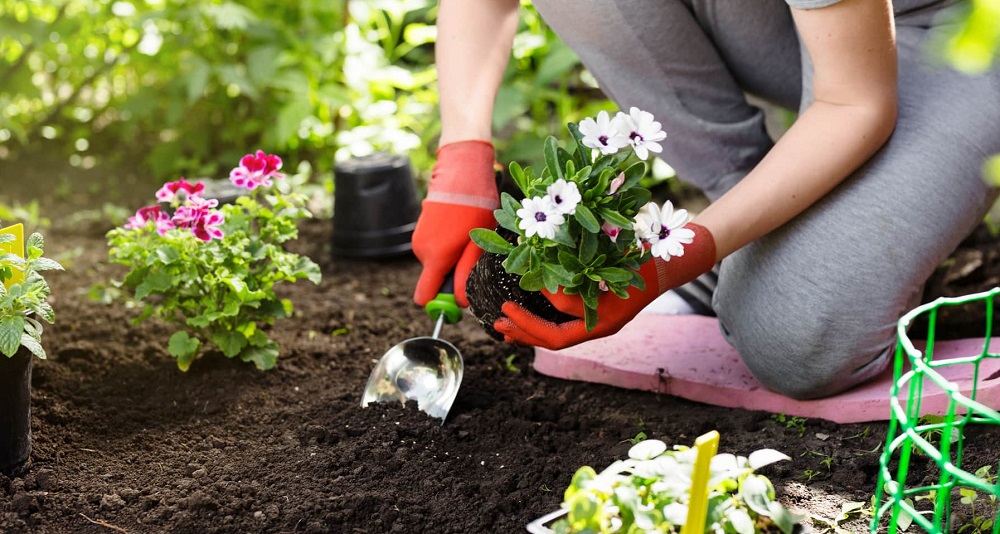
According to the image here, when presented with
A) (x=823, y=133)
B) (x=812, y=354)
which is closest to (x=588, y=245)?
(x=823, y=133)

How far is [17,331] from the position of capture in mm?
1294

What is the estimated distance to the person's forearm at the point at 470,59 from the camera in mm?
1769

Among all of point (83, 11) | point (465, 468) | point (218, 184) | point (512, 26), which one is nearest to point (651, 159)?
point (512, 26)

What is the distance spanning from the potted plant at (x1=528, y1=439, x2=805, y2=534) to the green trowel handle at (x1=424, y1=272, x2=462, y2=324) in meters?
0.61

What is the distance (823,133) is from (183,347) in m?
1.16

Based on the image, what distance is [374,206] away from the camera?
2.43 m

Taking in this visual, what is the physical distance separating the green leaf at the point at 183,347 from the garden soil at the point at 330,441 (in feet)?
0.19

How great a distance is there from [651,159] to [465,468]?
1628mm

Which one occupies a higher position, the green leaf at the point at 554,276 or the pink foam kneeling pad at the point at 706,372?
the green leaf at the point at 554,276

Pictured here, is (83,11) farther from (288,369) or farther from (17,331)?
(17,331)

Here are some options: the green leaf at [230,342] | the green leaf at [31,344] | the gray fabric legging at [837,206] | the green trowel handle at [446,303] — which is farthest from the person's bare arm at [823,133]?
the green leaf at [31,344]

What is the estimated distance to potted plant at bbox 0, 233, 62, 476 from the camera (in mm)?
1310

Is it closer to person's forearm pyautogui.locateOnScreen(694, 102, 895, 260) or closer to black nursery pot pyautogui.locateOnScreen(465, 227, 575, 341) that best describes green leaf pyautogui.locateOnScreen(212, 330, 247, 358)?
black nursery pot pyautogui.locateOnScreen(465, 227, 575, 341)

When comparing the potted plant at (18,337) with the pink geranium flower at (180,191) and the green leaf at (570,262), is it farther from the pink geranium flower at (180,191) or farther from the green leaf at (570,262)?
the green leaf at (570,262)
